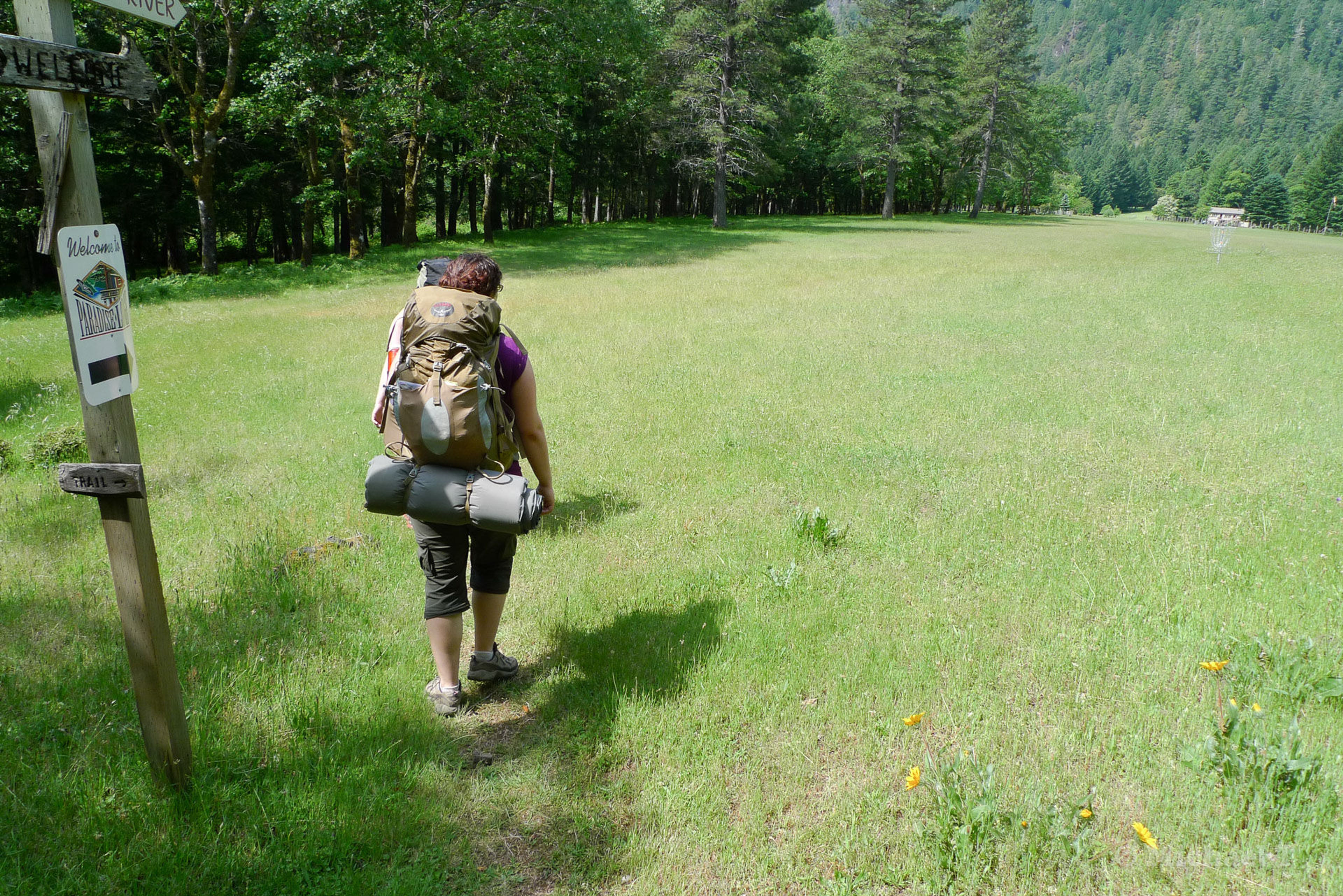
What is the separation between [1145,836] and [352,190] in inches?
1174

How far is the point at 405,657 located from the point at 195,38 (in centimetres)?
2517

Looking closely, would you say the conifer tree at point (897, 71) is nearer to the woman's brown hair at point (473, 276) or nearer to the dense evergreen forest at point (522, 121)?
the dense evergreen forest at point (522, 121)

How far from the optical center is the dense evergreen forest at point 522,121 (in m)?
23.7

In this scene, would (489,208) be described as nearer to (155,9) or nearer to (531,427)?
(531,427)

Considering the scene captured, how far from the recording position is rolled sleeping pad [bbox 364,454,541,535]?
3.25 metres

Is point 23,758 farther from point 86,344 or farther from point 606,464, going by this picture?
point 606,464

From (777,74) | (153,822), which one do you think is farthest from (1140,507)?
(777,74)

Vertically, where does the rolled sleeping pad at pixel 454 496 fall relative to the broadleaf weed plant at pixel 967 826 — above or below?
above

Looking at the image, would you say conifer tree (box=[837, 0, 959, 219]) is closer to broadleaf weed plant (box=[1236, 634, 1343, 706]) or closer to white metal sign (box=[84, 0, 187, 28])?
broadleaf weed plant (box=[1236, 634, 1343, 706])

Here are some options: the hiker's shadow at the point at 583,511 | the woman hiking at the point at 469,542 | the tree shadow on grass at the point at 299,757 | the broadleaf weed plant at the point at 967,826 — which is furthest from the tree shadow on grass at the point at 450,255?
the broadleaf weed plant at the point at 967,826

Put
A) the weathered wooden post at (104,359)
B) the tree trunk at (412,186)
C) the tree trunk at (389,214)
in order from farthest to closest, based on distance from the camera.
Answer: the tree trunk at (389,214) → the tree trunk at (412,186) → the weathered wooden post at (104,359)

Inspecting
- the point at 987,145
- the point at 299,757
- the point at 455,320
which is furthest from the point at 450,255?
the point at 987,145

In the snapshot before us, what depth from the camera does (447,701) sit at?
3830 millimetres

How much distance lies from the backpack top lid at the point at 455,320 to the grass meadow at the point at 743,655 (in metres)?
1.85
